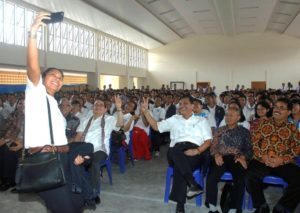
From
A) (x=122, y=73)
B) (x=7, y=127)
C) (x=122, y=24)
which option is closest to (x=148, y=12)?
(x=122, y=24)

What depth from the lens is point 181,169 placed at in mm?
3000

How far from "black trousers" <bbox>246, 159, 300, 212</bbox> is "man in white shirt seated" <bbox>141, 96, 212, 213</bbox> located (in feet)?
1.50

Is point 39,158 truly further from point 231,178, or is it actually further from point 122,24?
point 122,24

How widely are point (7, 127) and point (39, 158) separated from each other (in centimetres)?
253

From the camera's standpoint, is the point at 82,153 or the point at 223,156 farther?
the point at 223,156

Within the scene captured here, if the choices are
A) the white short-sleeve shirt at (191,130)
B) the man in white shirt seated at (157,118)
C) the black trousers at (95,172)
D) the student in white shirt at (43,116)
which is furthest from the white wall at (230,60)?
the student in white shirt at (43,116)

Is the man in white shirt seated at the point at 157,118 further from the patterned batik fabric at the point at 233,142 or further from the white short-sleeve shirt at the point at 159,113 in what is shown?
the patterned batik fabric at the point at 233,142

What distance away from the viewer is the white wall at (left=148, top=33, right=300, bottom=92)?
1944 centimetres

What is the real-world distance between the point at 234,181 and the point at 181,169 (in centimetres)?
49

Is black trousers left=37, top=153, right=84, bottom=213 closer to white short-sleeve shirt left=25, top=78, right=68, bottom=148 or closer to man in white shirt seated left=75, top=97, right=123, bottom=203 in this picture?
white short-sleeve shirt left=25, top=78, right=68, bottom=148

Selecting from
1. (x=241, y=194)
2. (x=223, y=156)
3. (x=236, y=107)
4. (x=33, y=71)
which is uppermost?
(x=33, y=71)

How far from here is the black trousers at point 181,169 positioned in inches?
116

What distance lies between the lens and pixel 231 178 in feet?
9.78

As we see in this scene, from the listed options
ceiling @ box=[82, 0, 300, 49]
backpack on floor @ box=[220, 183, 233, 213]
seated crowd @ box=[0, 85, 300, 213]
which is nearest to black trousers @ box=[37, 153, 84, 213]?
seated crowd @ box=[0, 85, 300, 213]
